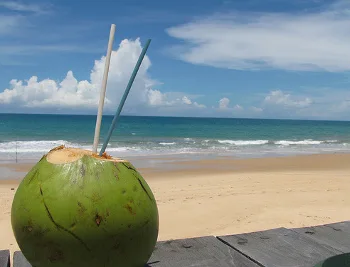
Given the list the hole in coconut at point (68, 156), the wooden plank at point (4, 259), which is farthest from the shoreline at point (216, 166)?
the hole in coconut at point (68, 156)

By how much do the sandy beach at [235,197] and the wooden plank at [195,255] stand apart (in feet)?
12.8

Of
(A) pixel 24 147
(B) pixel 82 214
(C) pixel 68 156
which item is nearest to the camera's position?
(B) pixel 82 214

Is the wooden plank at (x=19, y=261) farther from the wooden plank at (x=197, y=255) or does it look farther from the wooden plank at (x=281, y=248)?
the wooden plank at (x=281, y=248)

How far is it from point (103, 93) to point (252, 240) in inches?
40.1

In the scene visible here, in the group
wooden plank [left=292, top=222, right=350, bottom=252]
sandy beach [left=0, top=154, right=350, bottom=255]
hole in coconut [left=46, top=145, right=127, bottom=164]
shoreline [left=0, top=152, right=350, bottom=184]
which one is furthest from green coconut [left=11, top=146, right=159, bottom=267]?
shoreline [left=0, top=152, right=350, bottom=184]

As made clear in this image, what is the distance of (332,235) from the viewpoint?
6.64ft

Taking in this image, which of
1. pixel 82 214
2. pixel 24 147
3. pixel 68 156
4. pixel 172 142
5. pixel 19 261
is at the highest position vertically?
pixel 68 156

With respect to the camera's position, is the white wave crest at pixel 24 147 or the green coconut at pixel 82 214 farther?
the white wave crest at pixel 24 147

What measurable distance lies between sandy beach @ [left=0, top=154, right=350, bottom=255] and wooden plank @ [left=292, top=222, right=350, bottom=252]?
3.80 meters

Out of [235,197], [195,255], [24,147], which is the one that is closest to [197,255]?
[195,255]

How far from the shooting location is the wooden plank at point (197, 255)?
167 cm

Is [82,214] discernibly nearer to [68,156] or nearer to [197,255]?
[68,156]

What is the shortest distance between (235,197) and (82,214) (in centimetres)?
754

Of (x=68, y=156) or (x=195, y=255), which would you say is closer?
(x=68, y=156)
